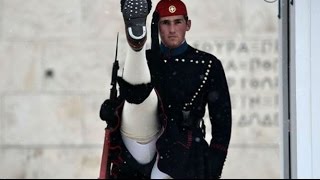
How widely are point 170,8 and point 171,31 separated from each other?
0.35 ft

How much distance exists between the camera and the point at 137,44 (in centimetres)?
345

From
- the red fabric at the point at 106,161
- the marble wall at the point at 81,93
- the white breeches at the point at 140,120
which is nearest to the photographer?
the white breeches at the point at 140,120

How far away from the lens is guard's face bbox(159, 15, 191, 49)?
12.1 feet

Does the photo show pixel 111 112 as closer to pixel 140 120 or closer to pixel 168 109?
pixel 140 120

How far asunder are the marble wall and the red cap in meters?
1.57

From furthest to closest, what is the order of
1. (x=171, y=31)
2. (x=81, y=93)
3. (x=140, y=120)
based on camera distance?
(x=81, y=93), (x=171, y=31), (x=140, y=120)

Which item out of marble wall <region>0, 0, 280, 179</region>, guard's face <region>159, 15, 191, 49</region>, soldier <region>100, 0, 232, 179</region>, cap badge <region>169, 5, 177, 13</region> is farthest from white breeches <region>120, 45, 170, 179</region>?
marble wall <region>0, 0, 280, 179</region>

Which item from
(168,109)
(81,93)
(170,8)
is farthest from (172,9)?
(81,93)

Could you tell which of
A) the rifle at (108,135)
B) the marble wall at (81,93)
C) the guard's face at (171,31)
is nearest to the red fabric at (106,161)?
the rifle at (108,135)

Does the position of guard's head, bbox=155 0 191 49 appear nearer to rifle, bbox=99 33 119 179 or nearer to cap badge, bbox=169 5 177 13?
cap badge, bbox=169 5 177 13

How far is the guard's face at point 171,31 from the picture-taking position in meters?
3.69

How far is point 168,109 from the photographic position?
3611 mm

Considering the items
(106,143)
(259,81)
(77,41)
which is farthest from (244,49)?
(106,143)

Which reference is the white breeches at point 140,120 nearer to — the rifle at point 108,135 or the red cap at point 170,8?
the rifle at point 108,135
